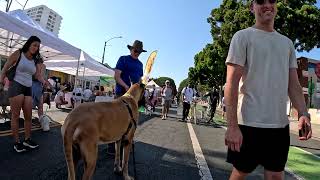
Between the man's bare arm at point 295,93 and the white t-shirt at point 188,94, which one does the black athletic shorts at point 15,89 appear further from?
the white t-shirt at point 188,94

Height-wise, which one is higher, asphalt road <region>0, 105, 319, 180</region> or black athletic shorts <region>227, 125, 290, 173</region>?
black athletic shorts <region>227, 125, 290, 173</region>

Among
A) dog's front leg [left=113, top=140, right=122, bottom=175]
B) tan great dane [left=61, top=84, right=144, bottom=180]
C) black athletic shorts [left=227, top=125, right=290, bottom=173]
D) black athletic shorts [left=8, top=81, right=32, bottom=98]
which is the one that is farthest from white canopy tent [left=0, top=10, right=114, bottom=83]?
black athletic shorts [left=227, top=125, right=290, bottom=173]

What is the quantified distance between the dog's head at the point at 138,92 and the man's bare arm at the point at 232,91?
2453 mm

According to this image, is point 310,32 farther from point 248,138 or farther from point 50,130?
point 248,138

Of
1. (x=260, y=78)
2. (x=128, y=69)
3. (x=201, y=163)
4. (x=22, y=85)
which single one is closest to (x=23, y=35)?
(x=22, y=85)

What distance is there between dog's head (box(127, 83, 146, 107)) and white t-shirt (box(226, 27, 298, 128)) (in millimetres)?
2409

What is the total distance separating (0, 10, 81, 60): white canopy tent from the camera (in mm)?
11172

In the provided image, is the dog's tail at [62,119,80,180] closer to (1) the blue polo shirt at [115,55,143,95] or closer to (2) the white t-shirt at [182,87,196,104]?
(1) the blue polo shirt at [115,55,143,95]

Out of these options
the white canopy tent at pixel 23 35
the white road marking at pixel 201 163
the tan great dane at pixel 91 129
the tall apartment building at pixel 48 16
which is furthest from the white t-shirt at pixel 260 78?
the tall apartment building at pixel 48 16

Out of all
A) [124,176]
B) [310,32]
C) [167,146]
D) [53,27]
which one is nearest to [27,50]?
[124,176]

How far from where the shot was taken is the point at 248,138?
3.04 metres

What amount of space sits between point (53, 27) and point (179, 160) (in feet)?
256

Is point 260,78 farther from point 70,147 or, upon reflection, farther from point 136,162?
point 136,162

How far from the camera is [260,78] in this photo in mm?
3133
